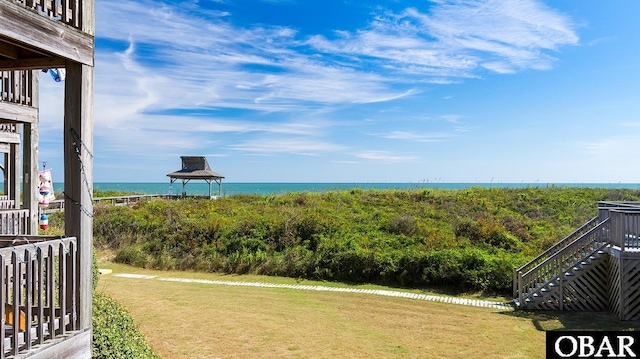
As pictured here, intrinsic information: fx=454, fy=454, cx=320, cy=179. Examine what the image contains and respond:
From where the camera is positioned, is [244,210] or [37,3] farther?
[244,210]

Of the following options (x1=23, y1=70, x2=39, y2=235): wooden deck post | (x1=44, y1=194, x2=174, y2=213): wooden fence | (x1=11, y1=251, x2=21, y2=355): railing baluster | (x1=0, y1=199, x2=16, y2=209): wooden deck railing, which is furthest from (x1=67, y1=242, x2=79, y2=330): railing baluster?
(x1=44, y1=194, x2=174, y2=213): wooden fence

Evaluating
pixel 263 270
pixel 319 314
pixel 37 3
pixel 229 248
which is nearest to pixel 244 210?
pixel 229 248

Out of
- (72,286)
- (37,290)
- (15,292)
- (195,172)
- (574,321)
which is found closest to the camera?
(15,292)

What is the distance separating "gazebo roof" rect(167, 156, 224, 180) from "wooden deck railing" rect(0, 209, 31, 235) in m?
26.1

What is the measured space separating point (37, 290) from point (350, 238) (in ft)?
47.4

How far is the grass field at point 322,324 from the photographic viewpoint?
28.1 ft

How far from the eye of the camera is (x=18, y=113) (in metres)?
9.20

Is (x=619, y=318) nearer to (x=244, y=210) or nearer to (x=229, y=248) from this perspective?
(x=229, y=248)

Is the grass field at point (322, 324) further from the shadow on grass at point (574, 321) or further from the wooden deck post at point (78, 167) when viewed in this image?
the wooden deck post at point (78, 167)

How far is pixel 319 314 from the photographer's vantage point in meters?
11.1

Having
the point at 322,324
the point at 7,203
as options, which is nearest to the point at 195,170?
the point at 7,203

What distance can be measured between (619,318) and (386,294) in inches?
232

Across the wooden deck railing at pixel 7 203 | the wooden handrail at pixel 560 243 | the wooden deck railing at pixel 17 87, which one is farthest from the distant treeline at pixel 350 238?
the wooden deck railing at pixel 17 87

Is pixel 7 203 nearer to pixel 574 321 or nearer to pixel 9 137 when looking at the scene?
pixel 9 137
